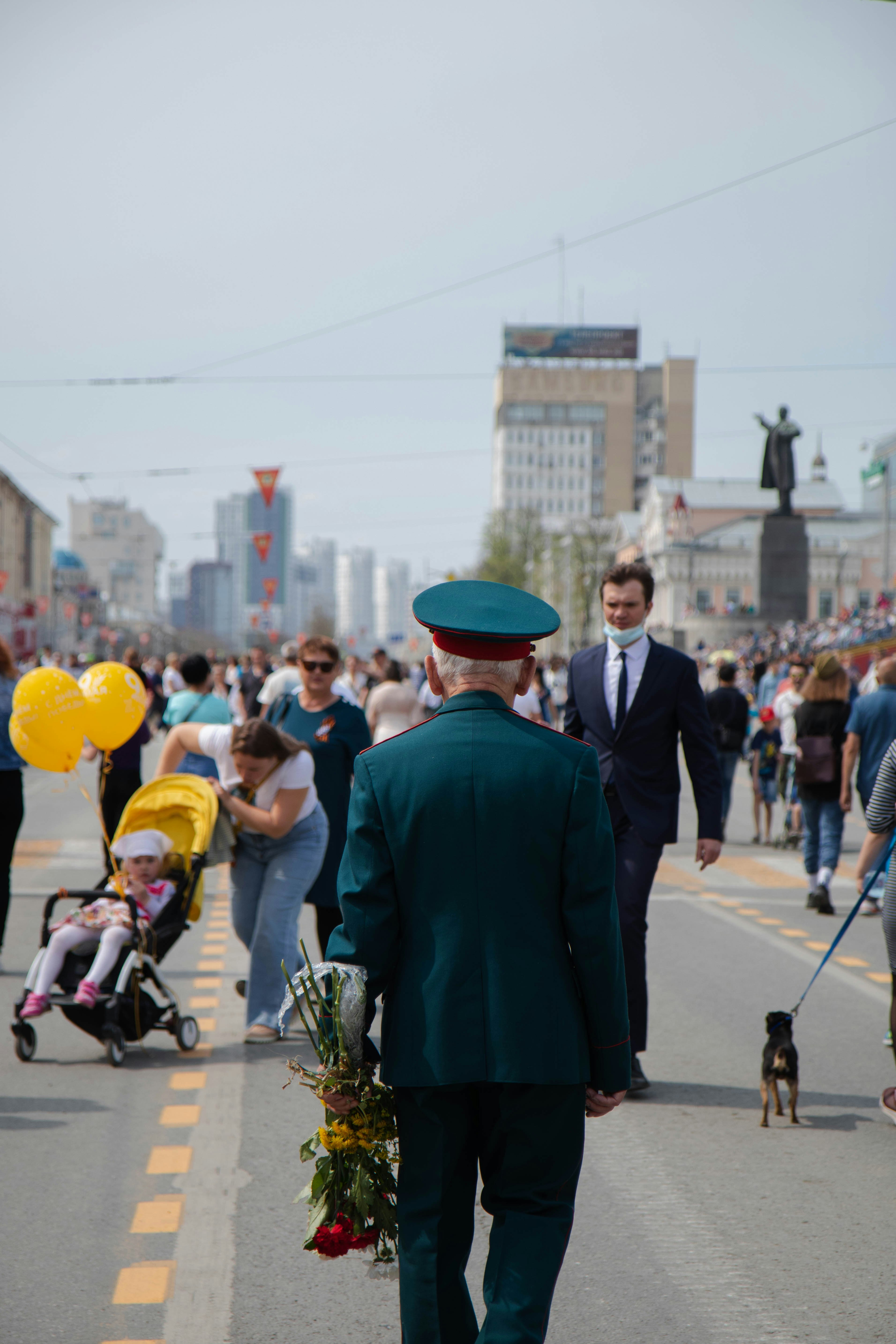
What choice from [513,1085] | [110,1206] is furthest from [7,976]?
[513,1085]

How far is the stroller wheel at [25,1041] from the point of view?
6.45m

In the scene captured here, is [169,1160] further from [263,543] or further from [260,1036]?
[263,543]

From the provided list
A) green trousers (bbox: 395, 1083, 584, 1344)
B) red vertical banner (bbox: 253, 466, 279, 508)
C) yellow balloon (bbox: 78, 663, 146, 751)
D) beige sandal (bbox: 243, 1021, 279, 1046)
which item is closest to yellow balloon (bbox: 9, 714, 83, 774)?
yellow balloon (bbox: 78, 663, 146, 751)

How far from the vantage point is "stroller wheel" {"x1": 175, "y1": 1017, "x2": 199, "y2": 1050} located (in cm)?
662

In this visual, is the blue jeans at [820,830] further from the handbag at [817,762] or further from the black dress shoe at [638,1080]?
the black dress shoe at [638,1080]

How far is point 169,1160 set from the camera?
202 inches

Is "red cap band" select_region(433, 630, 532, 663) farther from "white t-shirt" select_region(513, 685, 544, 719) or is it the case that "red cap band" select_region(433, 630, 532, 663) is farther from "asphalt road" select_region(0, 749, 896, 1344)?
"white t-shirt" select_region(513, 685, 544, 719)

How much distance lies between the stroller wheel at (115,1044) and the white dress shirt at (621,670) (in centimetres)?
271

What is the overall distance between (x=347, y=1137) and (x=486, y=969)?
1.51ft

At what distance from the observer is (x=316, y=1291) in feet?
13.1

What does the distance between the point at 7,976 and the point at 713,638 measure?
164ft

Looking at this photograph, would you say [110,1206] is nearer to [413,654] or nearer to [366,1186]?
[366,1186]

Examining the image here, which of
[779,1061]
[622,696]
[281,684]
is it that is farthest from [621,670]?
[281,684]

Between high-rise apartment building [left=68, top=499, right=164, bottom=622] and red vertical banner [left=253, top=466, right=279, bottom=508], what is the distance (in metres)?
128
